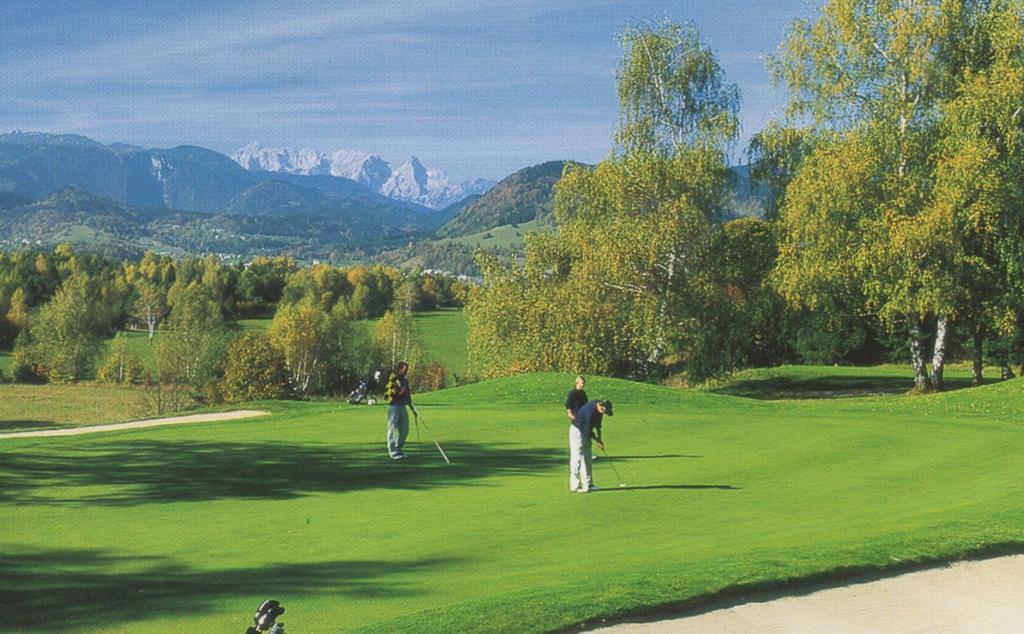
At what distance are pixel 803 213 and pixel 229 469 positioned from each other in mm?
32686

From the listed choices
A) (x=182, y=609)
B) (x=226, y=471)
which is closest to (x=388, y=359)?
(x=226, y=471)

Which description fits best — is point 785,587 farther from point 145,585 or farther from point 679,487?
point 145,585

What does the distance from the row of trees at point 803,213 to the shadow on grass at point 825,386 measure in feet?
7.66

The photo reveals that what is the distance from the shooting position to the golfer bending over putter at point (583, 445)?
19.0m

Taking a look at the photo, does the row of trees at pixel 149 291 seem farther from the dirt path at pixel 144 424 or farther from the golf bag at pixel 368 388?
the dirt path at pixel 144 424

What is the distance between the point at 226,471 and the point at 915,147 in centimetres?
3653

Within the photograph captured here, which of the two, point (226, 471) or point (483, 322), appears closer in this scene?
point (226, 471)

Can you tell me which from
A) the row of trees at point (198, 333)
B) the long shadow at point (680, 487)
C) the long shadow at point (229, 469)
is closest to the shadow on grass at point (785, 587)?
the long shadow at point (680, 487)

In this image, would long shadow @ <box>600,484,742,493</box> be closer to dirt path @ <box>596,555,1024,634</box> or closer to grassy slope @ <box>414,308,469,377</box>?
dirt path @ <box>596,555,1024,634</box>

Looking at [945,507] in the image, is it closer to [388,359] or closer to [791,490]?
[791,490]

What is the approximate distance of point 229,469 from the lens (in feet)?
70.7

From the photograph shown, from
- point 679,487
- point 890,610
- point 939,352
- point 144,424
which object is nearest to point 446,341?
point 939,352

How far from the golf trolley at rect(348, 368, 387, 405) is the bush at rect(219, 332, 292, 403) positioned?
2576 inches

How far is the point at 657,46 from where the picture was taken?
5572 cm
